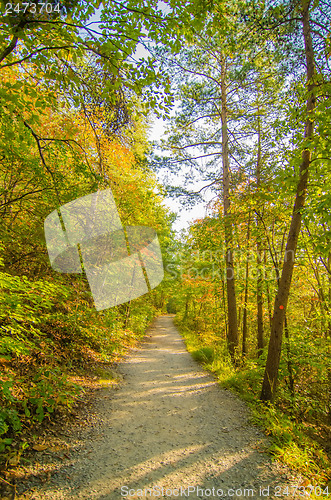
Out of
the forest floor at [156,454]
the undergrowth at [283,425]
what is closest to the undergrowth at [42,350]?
the forest floor at [156,454]

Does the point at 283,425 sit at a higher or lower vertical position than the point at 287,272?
lower

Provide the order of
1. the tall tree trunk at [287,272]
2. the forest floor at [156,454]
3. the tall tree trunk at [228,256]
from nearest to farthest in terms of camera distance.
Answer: the forest floor at [156,454] → the tall tree trunk at [287,272] → the tall tree trunk at [228,256]

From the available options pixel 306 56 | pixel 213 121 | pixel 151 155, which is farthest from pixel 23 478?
pixel 213 121

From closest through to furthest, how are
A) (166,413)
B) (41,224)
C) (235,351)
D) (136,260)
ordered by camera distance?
(166,413) < (41,224) < (235,351) < (136,260)

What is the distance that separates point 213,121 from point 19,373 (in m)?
9.28

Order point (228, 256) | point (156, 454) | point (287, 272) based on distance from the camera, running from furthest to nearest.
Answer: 1. point (228, 256)
2. point (287, 272)
3. point (156, 454)

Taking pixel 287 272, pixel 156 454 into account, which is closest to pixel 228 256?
pixel 287 272

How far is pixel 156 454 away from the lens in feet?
9.79

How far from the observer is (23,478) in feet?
7.47

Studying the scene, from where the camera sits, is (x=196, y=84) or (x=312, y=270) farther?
(x=196, y=84)

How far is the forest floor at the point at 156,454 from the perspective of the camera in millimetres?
2375

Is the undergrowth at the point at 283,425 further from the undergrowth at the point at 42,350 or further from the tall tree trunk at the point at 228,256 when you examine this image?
the undergrowth at the point at 42,350

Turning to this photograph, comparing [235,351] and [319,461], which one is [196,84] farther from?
[319,461]

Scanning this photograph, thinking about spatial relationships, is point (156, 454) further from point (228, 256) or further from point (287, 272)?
point (228, 256)
